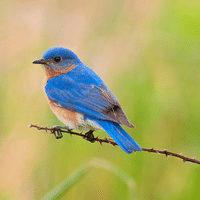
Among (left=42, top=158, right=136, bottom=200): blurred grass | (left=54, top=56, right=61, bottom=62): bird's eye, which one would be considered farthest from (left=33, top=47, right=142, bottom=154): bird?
(left=42, top=158, right=136, bottom=200): blurred grass

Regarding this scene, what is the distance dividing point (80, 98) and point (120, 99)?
0.66m

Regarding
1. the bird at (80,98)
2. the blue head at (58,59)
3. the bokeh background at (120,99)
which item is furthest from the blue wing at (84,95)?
the bokeh background at (120,99)

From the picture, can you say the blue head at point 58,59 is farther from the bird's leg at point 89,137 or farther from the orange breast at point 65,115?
the bird's leg at point 89,137

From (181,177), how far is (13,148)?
1814 mm

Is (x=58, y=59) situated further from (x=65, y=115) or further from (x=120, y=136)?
(x=120, y=136)

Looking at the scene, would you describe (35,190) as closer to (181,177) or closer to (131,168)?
(131,168)

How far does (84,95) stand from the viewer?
339 cm

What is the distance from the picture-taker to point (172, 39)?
4.13 meters

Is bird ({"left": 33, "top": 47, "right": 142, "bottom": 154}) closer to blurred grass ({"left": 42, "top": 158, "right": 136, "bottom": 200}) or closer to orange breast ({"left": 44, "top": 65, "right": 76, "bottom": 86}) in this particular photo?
orange breast ({"left": 44, "top": 65, "right": 76, "bottom": 86})

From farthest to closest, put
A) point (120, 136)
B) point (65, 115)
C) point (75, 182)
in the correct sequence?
1. point (65, 115)
2. point (120, 136)
3. point (75, 182)

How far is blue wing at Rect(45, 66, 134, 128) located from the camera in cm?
312

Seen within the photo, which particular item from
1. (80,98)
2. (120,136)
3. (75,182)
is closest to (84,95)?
(80,98)

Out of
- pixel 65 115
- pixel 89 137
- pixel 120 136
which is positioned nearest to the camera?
pixel 120 136

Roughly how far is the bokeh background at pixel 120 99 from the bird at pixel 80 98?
0.86ft
